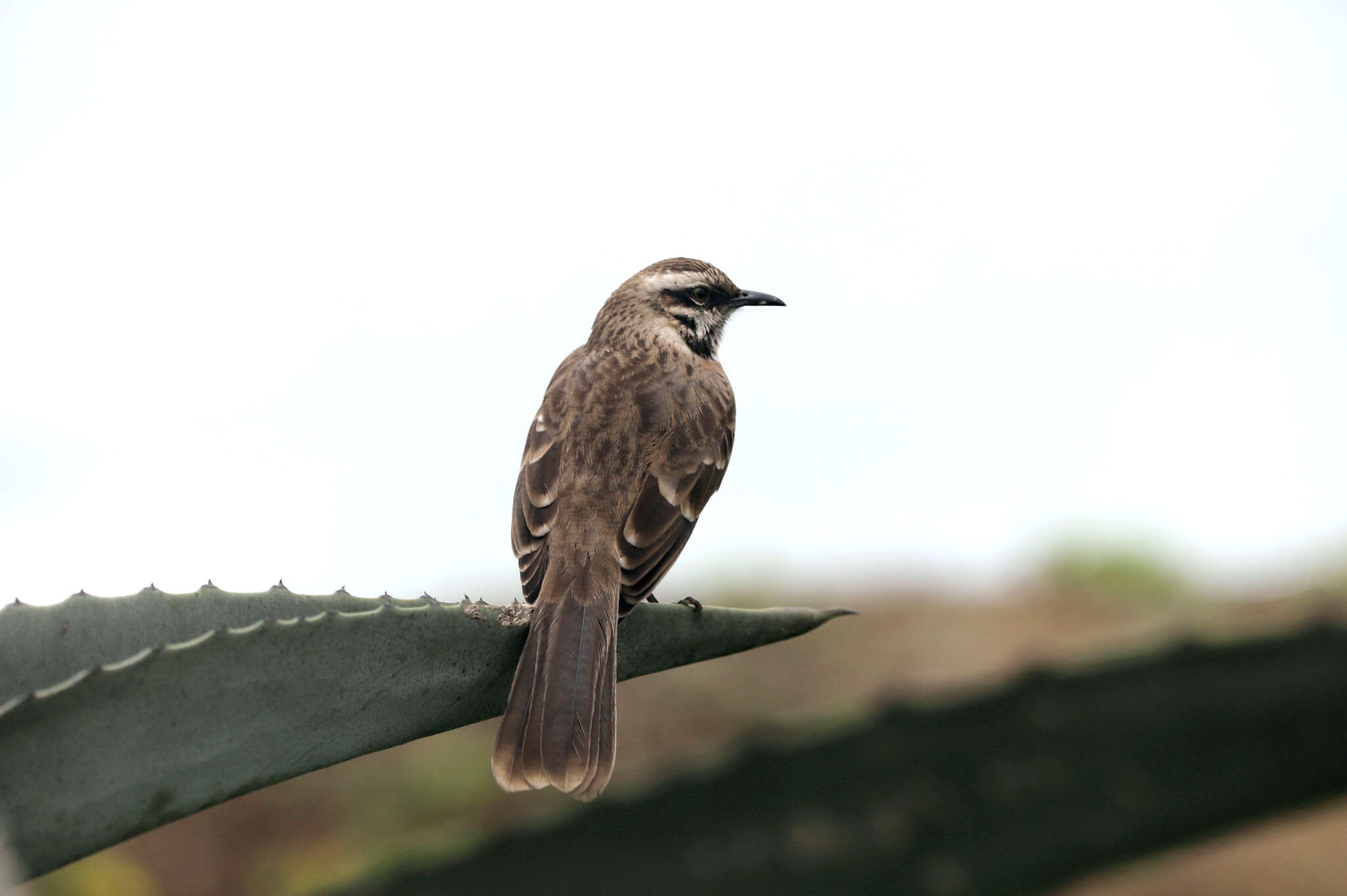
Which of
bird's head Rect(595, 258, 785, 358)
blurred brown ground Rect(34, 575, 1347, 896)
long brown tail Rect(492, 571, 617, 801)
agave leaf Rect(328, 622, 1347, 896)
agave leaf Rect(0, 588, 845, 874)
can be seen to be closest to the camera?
agave leaf Rect(0, 588, 845, 874)

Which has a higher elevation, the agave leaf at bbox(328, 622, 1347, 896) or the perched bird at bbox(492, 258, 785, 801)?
the perched bird at bbox(492, 258, 785, 801)

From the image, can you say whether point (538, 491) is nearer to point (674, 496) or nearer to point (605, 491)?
point (605, 491)

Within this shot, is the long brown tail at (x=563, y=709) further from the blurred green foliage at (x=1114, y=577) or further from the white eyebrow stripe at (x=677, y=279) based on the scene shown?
the blurred green foliage at (x=1114, y=577)

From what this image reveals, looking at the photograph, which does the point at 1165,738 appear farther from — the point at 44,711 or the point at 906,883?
the point at 44,711

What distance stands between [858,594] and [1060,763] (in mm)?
6139

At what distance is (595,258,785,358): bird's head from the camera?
175 inches

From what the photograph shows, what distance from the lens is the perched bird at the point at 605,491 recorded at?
271 centimetres

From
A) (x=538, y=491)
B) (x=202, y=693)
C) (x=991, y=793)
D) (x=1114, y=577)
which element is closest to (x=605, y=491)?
(x=538, y=491)

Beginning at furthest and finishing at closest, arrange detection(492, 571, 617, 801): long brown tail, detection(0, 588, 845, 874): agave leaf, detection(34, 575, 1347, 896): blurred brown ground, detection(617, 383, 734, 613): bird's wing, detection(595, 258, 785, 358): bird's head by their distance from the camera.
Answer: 1. detection(34, 575, 1347, 896): blurred brown ground
2. detection(595, 258, 785, 358): bird's head
3. detection(617, 383, 734, 613): bird's wing
4. detection(492, 571, 617, 801): long brown tail
5. detection(0, 588, 845, 874): agave leaf

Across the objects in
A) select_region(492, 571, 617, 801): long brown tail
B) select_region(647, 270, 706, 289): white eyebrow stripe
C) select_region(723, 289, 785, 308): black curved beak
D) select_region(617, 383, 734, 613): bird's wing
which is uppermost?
select_region(647, 270, 706, 289): white eyebrow stripe

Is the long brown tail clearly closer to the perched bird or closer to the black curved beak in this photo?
the perched bird

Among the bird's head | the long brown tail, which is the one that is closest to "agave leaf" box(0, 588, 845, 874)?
the long brown tail

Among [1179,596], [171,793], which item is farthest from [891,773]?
[1179,596]

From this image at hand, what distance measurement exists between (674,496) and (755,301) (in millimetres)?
1234
